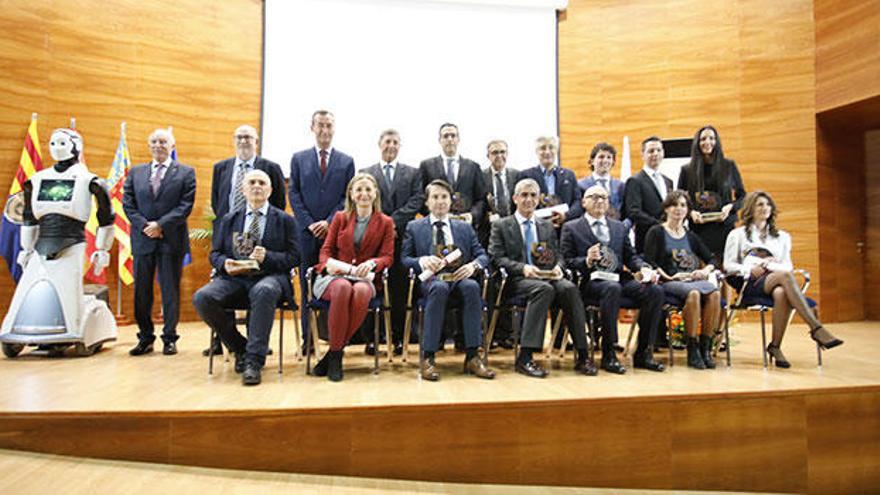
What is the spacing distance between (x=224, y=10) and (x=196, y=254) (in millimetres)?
2855

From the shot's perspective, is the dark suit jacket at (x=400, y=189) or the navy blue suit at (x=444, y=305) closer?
the navy blue suit at (x=444, y=305)

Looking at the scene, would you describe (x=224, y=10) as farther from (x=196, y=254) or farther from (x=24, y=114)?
(x=196, y=254)

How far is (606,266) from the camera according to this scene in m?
3.73

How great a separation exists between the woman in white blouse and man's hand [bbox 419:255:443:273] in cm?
203

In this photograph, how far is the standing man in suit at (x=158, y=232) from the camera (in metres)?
4.14

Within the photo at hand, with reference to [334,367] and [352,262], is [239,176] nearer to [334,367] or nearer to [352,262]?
[352,262]

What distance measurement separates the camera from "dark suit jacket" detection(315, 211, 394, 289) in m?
3.56

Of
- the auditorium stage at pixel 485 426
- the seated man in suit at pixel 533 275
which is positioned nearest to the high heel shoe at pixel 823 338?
the auditorium stage at pixel 485 426

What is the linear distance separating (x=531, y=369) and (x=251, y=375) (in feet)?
5.10

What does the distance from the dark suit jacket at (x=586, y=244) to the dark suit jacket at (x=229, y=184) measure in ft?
6.40

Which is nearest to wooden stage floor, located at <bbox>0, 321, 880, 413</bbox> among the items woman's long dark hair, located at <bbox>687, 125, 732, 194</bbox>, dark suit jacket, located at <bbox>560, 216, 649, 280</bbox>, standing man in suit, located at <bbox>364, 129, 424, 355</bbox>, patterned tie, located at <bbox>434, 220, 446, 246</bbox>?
standing man in suit, located at <bbox>364, 129, 424, 355</bbox>

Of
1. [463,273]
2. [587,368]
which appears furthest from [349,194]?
[587,368]

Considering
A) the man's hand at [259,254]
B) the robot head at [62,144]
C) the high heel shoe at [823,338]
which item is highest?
the robot head at [62,144]

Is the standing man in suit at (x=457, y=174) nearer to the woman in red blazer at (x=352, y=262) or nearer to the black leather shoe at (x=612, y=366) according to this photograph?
the woman in red blazer at (x=352, y=262)
